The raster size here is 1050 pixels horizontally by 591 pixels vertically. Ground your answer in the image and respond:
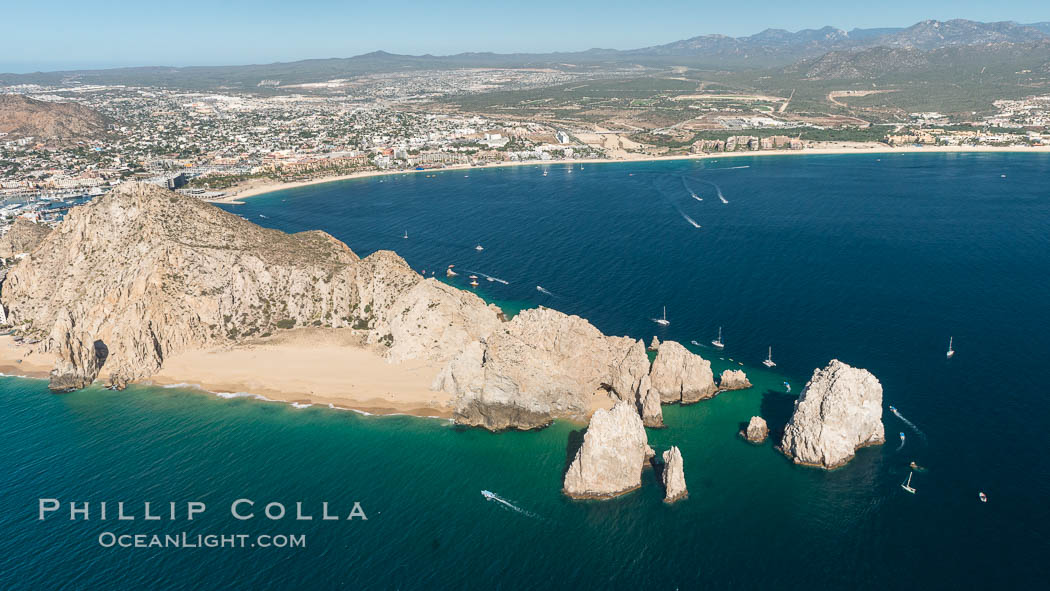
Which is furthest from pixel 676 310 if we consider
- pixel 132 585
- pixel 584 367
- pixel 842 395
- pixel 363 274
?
pixel 132 585

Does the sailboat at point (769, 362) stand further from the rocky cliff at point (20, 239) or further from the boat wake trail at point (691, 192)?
the rocky cliff at point (20, 239)

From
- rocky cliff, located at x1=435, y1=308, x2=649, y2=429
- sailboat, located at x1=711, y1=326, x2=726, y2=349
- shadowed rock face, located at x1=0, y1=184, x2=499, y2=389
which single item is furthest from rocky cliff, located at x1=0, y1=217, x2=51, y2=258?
sailboat, located at x1=711, y1=326, x2=726, y2=349

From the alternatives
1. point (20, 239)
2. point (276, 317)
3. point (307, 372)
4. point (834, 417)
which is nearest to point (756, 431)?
point (834, 417)

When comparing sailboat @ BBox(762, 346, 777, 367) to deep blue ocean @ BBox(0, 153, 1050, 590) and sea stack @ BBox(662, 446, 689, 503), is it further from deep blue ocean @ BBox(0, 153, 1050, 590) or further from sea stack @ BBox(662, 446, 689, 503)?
sea stack @ BBox(662, 446, 689, 503)

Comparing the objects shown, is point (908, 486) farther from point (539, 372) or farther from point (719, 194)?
point (719, 194)

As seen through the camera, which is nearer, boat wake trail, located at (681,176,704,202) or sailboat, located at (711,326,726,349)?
sailboat, located at (711,326,726,349)

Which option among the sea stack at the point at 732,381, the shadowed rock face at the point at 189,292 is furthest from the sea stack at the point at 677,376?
the shadowed rock face at the point at 189,292
